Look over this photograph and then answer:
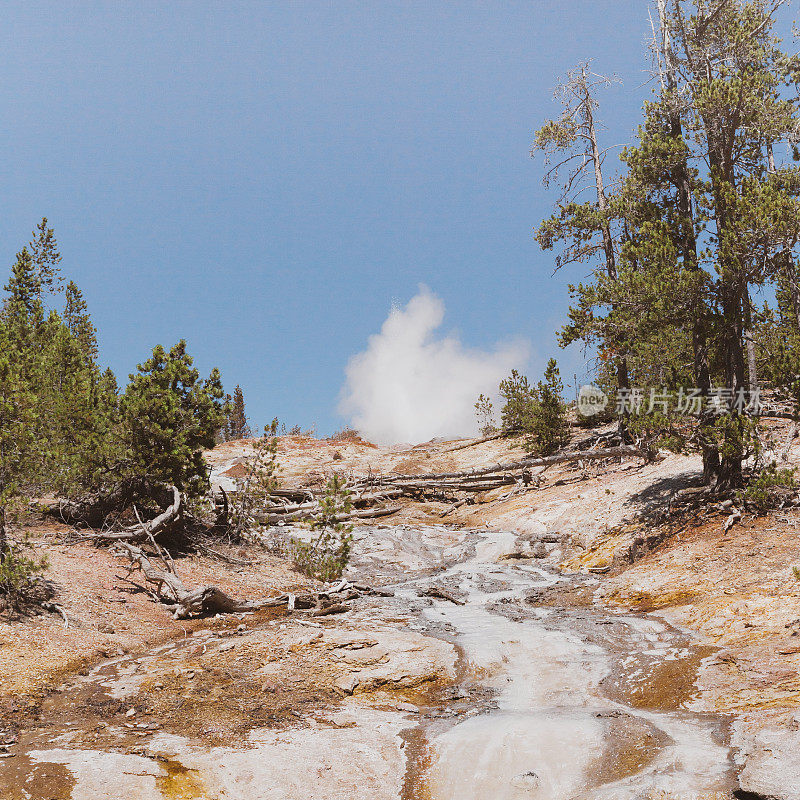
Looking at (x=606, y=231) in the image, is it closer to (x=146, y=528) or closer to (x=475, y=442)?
(x=475, y=442)

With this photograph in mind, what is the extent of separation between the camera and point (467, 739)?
19.9 ft

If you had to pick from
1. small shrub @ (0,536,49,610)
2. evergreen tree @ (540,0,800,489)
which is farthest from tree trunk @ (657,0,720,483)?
small shrub @ (0,536,49,610)

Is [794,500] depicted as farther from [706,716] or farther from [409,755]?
[409,755]

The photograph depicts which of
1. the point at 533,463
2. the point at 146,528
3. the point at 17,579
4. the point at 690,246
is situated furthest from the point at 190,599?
the point at 533,463

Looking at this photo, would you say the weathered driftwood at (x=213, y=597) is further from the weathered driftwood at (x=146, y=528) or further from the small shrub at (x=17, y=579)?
the small shrub at (x=17, y=579)

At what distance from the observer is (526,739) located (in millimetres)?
5945

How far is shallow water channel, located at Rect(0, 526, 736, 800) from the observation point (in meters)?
4.96

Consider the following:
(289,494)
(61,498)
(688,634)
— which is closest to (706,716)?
(688,634)

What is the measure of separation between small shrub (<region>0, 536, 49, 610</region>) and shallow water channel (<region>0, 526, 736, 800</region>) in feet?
6.25

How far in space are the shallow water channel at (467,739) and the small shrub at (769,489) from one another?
4613mm

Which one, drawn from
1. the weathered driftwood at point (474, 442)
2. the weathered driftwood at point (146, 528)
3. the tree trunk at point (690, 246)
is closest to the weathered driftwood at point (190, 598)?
the weathered driftwood at point (146, 528)

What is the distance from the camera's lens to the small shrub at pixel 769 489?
12.1 meters

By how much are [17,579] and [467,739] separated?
7052 mm

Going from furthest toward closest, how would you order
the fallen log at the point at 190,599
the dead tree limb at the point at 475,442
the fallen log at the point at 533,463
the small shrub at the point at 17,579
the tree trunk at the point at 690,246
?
the dead tree limb at the point at 475,442 < the fallen log at the point at 533,463 < the tree trunk at the point at 690,246 < the fallen log at the point at 190,599 < the small shrub at the point at 17,579
